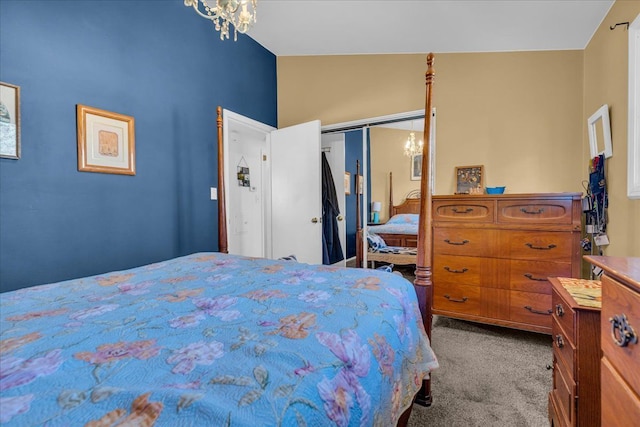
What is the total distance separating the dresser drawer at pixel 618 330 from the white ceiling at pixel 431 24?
2.43m

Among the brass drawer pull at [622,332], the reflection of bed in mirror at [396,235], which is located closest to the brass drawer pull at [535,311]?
the reflection of bed in mirror at [396,235]

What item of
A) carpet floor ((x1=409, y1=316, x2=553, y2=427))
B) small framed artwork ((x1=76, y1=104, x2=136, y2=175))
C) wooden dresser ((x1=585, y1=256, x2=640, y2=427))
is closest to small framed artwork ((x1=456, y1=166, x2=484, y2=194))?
carpet floor ((x1=409, y1=316, x2=553, y2=427))

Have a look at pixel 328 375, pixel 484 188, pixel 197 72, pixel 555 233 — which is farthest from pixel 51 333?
pixel 484 188

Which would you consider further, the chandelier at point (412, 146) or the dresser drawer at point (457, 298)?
the chandelier at point (412, 146)

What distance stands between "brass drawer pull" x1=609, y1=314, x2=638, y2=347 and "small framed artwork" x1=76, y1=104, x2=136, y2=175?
262 centimetres

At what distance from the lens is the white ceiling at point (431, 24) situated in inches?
91.3

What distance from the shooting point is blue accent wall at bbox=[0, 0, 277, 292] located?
1.69 metres

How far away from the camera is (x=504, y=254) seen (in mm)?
2385

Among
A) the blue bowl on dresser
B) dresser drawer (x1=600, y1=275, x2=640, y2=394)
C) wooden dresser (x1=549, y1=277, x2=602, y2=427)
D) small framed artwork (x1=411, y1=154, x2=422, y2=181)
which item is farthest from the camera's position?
small framed artwork (x1=411, y1=154, x2=422, y2=181)

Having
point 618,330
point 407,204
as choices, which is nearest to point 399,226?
point 407,204

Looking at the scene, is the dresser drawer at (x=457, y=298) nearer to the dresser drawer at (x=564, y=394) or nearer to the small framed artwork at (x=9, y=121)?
the dresser drawer at (x=564, y=394)

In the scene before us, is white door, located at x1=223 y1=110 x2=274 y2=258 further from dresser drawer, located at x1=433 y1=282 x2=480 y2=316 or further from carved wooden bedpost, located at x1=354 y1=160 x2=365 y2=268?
dresser drawer, located at x1=433 y1=282 x2=480 y2=316

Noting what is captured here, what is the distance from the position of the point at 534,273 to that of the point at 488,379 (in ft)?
3.02

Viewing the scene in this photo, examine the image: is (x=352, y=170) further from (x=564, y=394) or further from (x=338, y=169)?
(x=564, y=394)
